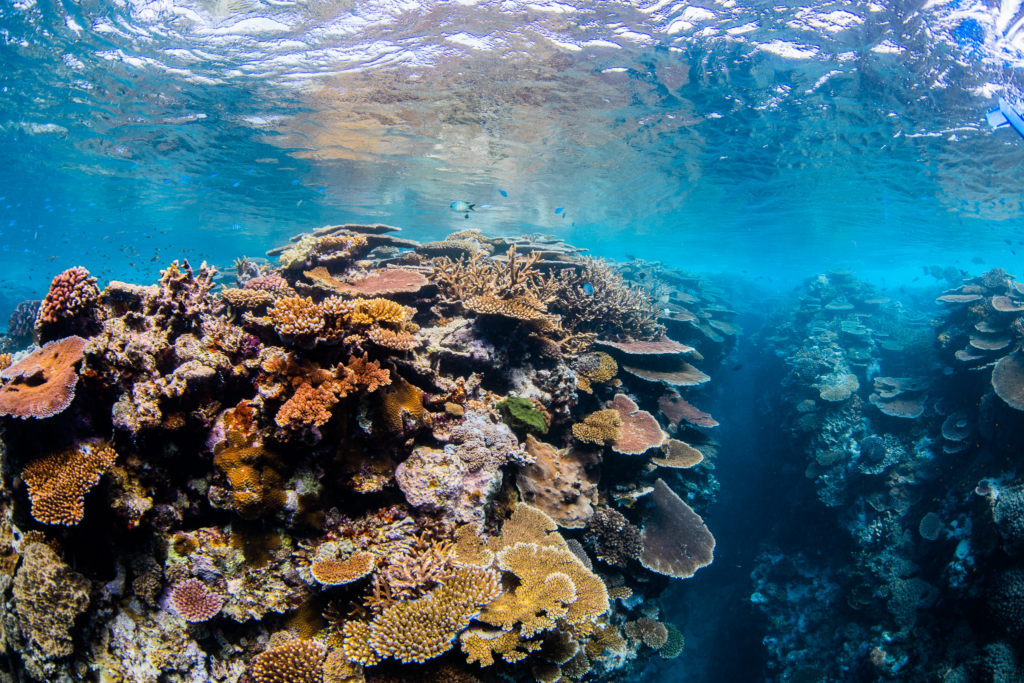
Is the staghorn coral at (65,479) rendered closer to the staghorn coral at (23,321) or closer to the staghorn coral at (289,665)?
the staghorn coral at (289,665)

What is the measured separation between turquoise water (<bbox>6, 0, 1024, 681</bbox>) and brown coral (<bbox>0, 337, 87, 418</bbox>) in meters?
9.56

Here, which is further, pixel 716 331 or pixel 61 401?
pixel 716 331

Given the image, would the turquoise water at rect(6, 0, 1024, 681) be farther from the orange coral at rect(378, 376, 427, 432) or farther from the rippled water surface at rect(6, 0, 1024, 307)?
the orange coral at rect(378, 376, 427, 432)

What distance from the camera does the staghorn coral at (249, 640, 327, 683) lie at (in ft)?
9.61

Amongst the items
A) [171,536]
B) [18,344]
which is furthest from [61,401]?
[18,344]

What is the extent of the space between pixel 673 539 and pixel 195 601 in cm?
651

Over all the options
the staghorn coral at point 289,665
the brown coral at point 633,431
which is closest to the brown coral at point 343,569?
the staghorn coral at point 289,665

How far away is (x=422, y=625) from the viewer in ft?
9.57

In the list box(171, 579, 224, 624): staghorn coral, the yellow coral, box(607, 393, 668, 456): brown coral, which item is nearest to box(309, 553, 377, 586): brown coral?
box(171, 579, 224, 624): staghorn coral

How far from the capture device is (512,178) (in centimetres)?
2502

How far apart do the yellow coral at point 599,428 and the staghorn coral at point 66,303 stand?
231 inches

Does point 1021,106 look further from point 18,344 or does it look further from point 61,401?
point 18,344

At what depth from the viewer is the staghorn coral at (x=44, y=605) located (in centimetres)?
282

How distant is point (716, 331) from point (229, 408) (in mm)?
14956
